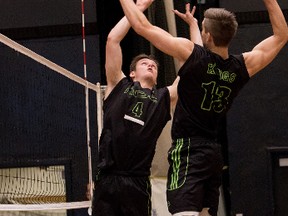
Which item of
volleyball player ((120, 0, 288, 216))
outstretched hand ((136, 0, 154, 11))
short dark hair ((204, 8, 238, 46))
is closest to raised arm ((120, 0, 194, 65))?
volleyball player ((120, 0, 288, 216))

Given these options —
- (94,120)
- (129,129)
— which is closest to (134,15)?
(129,129)

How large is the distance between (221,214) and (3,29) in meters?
4.73

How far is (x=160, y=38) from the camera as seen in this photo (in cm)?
338

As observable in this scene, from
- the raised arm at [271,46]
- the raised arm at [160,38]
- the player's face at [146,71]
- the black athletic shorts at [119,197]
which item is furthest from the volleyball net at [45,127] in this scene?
the raised arm at [160,38]

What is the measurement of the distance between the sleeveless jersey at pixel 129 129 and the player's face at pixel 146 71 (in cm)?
18

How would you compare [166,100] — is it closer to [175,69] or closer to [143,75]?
[143,75]

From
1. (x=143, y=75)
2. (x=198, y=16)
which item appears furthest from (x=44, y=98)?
(x=143, y=75)

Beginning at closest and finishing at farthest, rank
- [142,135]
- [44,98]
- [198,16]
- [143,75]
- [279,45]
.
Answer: [279,45], [142,135], [143,75], [198,16], [44,98]

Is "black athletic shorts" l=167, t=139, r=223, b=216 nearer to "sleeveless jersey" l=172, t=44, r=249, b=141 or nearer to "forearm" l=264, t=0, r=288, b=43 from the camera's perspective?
"sleeveless jersey" l=172, t=44, r=249, b=141

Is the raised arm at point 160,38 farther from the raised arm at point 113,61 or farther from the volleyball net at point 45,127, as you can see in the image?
the volleyball net at point 45,127

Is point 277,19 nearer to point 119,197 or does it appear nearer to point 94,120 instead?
point 119,197

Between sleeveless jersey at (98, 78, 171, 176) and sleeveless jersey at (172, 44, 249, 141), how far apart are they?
47 cm

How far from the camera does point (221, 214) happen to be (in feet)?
22.4

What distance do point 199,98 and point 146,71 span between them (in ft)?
2.95
